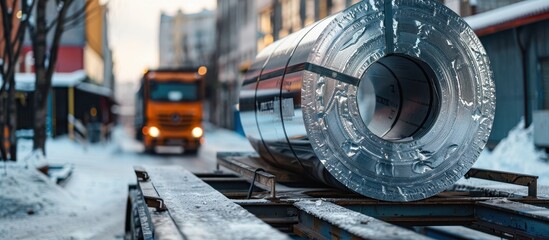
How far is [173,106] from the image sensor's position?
103 ft

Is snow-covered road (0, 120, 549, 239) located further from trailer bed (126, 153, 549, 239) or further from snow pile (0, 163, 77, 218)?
trailer bed (126, 153, 549, 239)

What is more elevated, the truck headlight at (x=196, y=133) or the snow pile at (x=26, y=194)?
the truck headlight at (x=196, y=133)

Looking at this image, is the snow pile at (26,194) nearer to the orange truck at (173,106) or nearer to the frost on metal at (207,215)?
the frost on metal at (207,215)

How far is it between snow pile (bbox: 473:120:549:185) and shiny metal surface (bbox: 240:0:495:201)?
10.1m

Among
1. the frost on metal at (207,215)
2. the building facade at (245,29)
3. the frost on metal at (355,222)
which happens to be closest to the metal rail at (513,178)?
the frost on metal at (355,222)

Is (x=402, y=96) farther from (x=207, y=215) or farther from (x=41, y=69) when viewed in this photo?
(x=41, y=69)

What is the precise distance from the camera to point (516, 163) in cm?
1711

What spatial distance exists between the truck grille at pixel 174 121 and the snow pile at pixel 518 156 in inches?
593

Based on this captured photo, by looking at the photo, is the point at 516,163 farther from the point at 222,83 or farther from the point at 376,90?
the point at 222,83

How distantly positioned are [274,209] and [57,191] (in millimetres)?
8942

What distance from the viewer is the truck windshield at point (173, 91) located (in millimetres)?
31203

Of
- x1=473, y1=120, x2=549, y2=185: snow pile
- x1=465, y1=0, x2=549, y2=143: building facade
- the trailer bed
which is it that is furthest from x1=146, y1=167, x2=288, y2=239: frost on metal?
x1=465, y1=0, x2=549, y2=143: building facade

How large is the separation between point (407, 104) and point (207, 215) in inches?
95.8

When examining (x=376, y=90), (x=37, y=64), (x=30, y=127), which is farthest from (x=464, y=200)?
(x=30, y=127)
